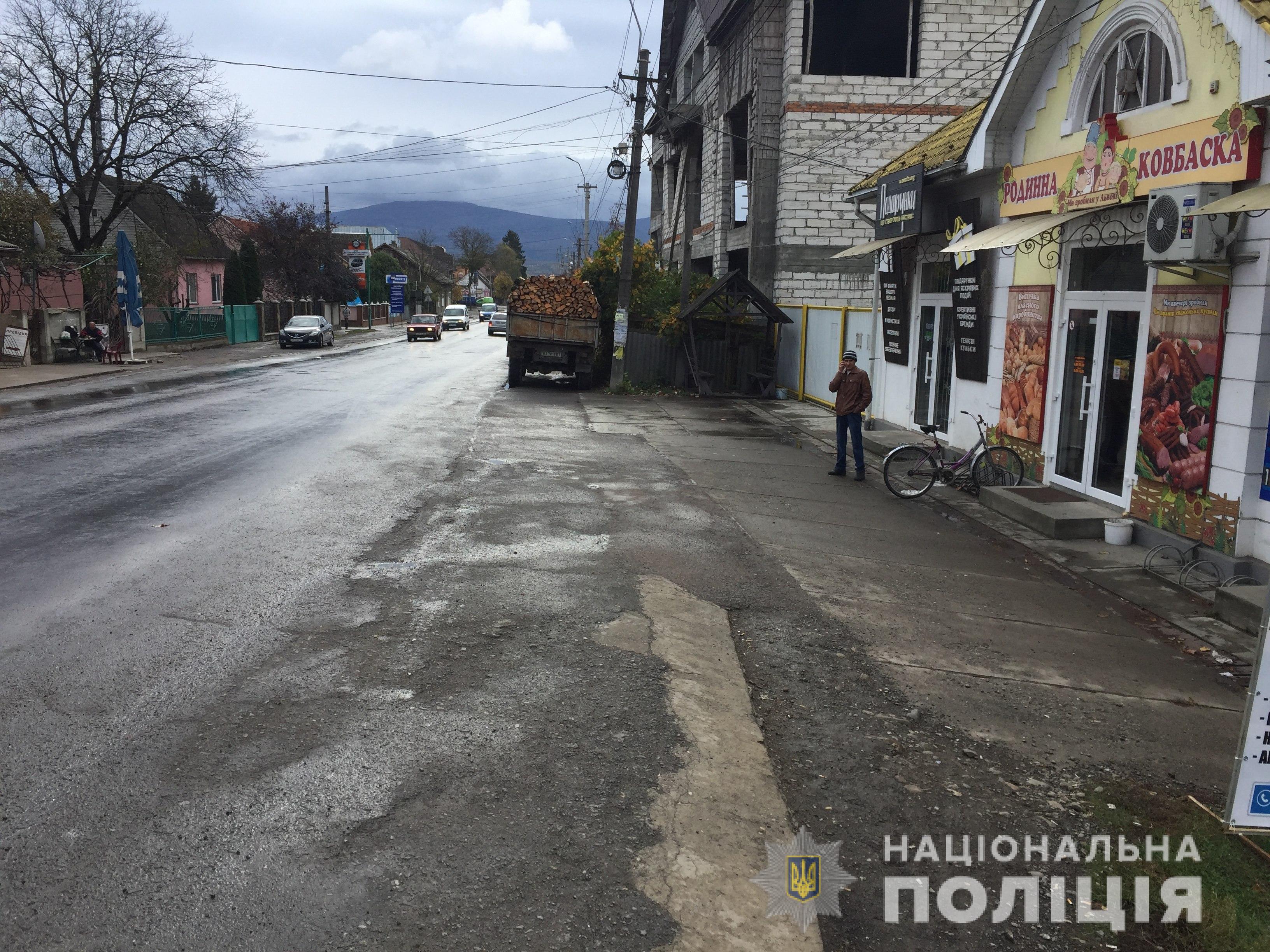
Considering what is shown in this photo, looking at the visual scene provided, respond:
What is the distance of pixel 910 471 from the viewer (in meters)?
12.6

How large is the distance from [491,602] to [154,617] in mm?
2141

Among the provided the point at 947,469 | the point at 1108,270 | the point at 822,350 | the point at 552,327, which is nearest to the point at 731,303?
the point at 822,350

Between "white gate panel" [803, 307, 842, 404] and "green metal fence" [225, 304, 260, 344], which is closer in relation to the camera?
"white gate panel" [803, 307, 842, 404]

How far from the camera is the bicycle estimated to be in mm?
12625

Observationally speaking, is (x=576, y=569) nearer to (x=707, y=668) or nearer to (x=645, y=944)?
(x=707, y=668)

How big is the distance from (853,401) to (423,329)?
4547 centimetres

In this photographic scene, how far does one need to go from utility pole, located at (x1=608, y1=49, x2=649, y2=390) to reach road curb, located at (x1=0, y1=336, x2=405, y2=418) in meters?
10.3

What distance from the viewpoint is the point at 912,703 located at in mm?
5871

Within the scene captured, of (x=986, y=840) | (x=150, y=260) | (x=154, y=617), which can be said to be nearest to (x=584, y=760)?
(x=986, y=840)

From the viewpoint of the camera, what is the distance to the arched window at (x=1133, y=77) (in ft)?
34.1

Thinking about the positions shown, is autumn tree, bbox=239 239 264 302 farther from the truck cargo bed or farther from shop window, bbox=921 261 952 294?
shop window, bbox=921 261 952 294

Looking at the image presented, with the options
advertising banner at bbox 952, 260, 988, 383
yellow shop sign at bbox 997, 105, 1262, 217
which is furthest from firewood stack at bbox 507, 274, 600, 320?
yellow shop sign at bbox 997, 105, 1262, 217

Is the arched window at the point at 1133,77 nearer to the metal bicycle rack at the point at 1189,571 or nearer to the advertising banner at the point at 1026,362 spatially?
the advertising banner at the point at 1026,362

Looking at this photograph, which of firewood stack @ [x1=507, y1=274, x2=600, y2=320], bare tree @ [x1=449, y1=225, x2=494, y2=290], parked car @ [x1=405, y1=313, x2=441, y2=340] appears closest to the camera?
firewood stack @ [x1=507, y1=274, x2=600, y2=320]
